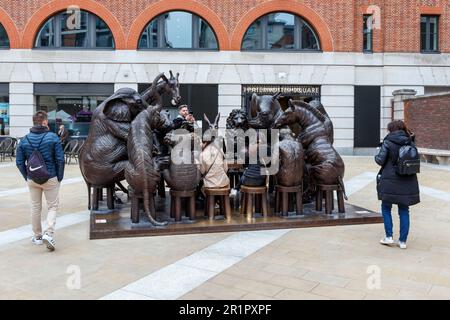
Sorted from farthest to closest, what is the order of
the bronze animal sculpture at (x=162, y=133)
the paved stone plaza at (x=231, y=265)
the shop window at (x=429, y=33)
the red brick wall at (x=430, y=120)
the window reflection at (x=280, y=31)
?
the shop window at (x=429, y=33), the window reflection at (x=280, y=31), the red brick wall at (x=430, y=120), the bronze animal sculpture at (x=162, y=133), the paved stone plaza at (x=231, y=265)

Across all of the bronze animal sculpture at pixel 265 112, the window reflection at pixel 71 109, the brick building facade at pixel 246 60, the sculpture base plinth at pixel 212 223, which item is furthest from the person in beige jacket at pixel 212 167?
the window reflection at pixel 71 109

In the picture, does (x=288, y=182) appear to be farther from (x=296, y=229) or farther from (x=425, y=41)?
(x=425, y=41)

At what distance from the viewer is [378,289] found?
4.52m

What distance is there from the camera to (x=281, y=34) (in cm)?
2253

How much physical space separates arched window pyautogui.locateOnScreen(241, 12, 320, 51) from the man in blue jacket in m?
17.5

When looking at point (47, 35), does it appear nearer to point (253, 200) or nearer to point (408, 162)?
point (253, 200)

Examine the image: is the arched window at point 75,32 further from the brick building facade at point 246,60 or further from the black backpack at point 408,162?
the black backpack at point 408,162

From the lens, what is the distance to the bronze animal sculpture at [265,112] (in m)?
8.35

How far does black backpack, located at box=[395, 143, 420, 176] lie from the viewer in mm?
5848

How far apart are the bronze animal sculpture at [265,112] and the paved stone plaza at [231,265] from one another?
7.36 ft

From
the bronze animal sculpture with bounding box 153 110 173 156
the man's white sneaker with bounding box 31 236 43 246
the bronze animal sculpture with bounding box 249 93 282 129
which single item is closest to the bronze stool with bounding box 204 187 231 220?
the bronze animal sculpture with bounding box 153 110 173 156

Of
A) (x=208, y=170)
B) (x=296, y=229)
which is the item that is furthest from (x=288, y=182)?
(x=208, y=170)

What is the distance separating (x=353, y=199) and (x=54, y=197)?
22.1 ft

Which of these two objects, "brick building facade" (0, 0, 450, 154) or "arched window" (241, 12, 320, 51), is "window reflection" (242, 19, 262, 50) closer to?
"arched window" (241, 12, 320, 51)
